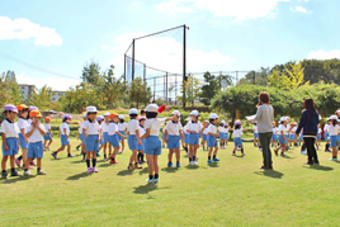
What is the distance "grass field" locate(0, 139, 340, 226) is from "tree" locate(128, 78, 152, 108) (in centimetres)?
2849

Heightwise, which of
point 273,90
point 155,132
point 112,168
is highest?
point 273,90

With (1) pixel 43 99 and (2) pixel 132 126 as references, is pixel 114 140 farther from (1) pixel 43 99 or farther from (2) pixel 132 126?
(1) pixel 43 99

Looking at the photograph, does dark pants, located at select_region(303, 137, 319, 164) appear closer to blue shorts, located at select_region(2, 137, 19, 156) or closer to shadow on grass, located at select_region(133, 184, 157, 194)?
shadow on grass, located at select_region(133, 184, 157, 194)

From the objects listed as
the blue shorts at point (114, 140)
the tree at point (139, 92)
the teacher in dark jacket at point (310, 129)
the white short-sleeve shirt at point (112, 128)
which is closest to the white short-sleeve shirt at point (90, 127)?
the blue shorts at point (114, 140)

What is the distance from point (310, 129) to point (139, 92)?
2821 centimetres

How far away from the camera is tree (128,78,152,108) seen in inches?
1384

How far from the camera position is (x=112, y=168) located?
27.8ft

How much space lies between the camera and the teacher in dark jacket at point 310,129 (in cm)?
828

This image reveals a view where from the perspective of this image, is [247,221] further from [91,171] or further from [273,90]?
[273,90]

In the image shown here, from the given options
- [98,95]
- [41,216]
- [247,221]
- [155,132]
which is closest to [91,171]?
[155,132]

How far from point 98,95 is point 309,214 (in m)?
35.8

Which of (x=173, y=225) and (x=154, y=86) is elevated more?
(x=154, y=86)

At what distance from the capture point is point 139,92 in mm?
35250

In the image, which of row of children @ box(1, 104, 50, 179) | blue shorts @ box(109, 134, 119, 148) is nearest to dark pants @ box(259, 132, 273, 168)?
blue shorts @ box(109, 134, 119, 148)
